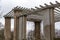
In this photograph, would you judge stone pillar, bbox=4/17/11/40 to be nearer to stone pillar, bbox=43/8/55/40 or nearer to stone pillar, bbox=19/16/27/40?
stone pillar, bbox=19/16/27/40

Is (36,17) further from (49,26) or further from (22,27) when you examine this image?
(49,26)

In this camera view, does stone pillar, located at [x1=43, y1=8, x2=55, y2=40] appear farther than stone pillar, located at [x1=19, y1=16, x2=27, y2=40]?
No

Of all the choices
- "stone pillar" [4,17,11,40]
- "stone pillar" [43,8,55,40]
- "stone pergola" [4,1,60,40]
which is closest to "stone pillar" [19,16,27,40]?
"stone pergola" [4,1,60,40]

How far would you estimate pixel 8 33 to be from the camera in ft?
86.7

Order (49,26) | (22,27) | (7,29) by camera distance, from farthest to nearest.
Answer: (7,29), (22,27), (49,26)

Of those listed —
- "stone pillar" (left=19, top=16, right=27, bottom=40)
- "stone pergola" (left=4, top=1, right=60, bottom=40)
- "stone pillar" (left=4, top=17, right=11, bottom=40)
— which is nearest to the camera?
"stone pergola" (left=4, top=1, right=60, bottom=40)

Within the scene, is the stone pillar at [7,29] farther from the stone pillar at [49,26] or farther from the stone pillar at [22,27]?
the stone pillar at [49,26]

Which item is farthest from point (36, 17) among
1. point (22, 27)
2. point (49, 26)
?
point (49, 26)

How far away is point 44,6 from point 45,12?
0.64 m

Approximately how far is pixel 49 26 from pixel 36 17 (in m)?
8.63

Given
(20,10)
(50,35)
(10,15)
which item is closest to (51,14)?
(50,35)

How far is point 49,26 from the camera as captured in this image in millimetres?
15484

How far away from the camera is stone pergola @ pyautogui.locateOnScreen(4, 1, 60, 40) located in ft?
50.6

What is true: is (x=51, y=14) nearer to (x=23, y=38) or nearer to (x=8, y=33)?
(x=23, y=38)
